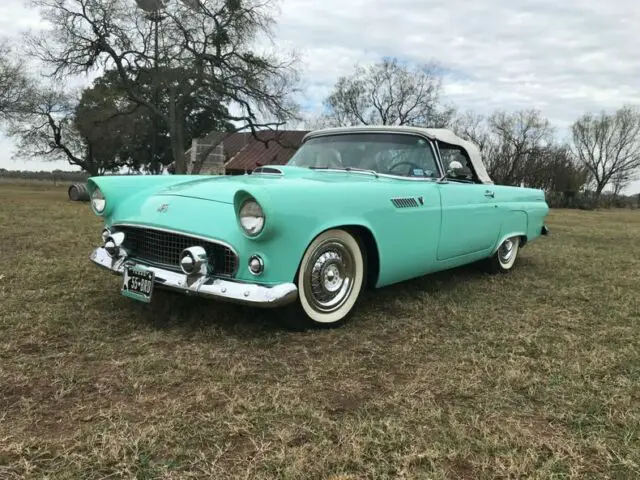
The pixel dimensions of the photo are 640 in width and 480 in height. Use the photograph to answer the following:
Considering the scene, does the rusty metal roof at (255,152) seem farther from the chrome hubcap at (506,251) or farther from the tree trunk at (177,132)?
the chrome hubcap at (506,251)

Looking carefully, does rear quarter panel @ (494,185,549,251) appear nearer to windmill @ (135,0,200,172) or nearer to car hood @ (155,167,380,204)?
car hood @ (155,167,380,204)

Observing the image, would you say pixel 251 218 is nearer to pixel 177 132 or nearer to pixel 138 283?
pixel 138 283

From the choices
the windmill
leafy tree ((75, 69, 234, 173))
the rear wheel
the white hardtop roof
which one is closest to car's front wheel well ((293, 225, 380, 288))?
the white hardtop roof

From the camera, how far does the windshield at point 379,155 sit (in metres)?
4.28

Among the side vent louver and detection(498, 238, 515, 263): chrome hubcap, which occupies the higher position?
the side vent louver

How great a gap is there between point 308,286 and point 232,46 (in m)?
24.7

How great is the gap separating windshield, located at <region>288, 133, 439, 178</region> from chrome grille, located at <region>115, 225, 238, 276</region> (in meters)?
1.65

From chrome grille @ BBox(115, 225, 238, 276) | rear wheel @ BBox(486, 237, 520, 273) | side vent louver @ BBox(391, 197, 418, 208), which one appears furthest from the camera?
rear wheel @ BBox(486, 237, 520, 273)

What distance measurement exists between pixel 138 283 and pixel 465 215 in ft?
8.69

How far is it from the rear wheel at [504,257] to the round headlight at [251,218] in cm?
324

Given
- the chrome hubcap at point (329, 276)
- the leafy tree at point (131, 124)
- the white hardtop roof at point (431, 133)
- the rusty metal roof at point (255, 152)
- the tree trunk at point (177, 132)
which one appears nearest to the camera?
the chrome hubcap at point (329, 276)

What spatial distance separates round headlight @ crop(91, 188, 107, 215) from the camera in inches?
147

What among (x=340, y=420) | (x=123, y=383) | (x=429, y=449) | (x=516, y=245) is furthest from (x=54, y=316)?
(x=516, y=245)

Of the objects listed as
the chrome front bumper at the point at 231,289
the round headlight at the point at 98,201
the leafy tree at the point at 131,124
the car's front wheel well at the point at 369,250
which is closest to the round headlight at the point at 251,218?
the chrome front bumper at the point at 231,289
